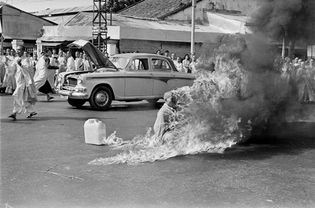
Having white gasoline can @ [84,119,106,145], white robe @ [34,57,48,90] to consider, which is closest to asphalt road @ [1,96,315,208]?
white gasoline can @ [84,119,106,145]

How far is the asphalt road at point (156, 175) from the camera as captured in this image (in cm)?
552

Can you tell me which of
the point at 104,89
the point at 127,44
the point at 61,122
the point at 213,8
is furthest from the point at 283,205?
the point at 213,8

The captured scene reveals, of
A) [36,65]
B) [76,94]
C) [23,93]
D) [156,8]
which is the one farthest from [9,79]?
[156,8]

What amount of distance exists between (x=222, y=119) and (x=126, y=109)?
694cm

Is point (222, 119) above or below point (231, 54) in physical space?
below

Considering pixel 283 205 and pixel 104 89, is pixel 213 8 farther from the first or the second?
pixel 283 205

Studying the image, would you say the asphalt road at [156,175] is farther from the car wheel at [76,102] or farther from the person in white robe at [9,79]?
the person in white robe at [9,79]

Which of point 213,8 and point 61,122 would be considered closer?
point 61,122

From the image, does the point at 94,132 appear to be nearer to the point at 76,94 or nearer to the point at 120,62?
the point at 76,94

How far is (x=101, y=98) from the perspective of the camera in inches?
562

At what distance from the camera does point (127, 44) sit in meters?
29.5

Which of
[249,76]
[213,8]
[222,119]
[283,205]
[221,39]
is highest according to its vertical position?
[213,8]

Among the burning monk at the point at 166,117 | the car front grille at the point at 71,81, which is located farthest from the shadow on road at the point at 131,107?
the burning monk at the point at 166,117

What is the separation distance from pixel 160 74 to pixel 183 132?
688cm
